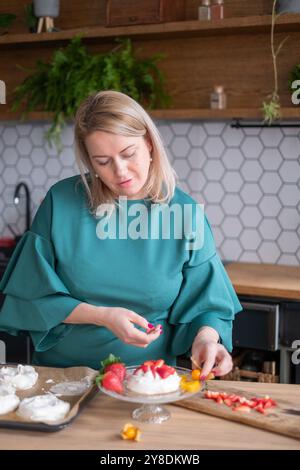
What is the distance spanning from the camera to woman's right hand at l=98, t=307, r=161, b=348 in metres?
1.58

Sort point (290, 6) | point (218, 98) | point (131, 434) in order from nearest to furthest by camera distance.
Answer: point (131, 434)
point (290, 6)
point (218, 98)

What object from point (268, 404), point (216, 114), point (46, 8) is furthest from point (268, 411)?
point (46, 8)

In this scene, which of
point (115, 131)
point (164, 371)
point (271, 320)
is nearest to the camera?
point (164, 371)

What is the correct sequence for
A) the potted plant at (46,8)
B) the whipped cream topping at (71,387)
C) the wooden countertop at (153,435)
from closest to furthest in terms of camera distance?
the wooden countertop at (153,435) < the whipped cream topping at (71,387) < the potted plant at (46,8)

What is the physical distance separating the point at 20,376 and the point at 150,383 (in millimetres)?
388

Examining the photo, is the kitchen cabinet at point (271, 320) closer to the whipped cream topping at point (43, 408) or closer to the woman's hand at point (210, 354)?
the woman's hand at point (210, 354)

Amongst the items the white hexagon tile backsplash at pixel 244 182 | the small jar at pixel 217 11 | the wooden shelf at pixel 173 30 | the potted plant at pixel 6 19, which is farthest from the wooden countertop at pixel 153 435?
the potted plant at pixel 6 19

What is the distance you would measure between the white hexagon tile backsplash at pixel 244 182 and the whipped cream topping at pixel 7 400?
212cm

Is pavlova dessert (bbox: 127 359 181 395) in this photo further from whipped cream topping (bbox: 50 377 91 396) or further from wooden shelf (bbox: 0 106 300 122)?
wooden shelf (bbox: 0 106 300 122)

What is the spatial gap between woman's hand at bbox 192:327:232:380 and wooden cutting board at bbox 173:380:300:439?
6 centimetres

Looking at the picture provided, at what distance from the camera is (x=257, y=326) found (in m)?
2.84

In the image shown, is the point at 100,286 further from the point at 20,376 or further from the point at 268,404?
the point at 268,404

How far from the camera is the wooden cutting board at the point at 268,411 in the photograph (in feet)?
4.57

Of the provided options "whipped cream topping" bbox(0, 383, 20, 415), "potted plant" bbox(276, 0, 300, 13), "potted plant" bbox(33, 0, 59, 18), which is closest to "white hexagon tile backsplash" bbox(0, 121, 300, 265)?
"potted plant" bbox(276, 0, 300, 13)
